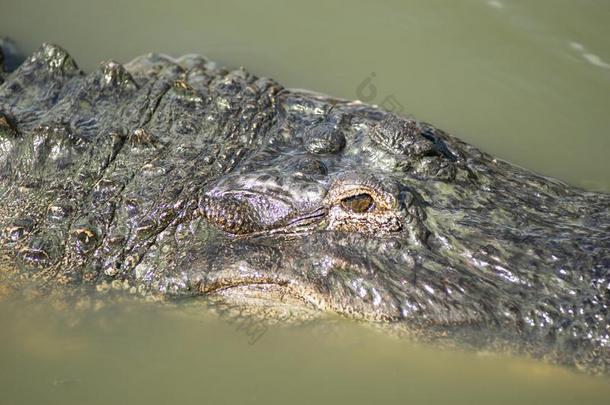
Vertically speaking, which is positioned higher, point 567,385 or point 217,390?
point 567,385

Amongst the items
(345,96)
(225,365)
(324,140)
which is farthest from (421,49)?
(225,365)

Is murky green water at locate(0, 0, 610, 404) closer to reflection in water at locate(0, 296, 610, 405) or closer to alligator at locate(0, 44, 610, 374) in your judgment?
reflection in water at locate(0, 296, 610, 405)

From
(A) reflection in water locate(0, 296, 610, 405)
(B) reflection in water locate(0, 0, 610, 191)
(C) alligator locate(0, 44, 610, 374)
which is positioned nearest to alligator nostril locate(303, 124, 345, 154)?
(C) alligator locate(0, 44, 610, 374)

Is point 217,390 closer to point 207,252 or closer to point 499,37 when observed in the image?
point 207,252

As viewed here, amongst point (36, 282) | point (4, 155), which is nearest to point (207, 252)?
point (36, 282)

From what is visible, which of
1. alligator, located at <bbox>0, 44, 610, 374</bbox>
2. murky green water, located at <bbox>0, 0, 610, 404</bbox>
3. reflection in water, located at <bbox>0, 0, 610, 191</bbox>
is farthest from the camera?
reflection in water, located at <bbox>0, 0, 610, 191</bbox>

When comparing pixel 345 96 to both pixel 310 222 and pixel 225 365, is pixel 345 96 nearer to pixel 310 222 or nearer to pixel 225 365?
pixel 310 222
